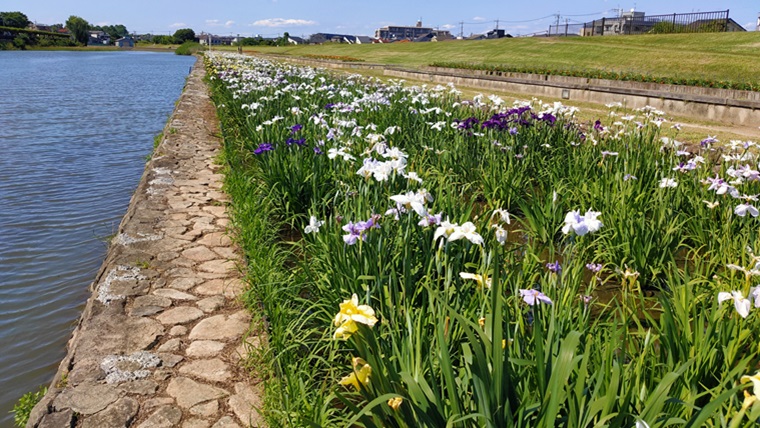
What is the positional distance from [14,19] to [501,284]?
16277 centimetres

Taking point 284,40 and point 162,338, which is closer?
point 162,338

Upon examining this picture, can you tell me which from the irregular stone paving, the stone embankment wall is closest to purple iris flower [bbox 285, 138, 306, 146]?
the irregular stone paving

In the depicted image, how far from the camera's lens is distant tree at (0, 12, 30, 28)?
13038cm

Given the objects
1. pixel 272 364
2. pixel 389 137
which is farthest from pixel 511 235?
pixel 272 364

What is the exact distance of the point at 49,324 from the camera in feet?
13.0

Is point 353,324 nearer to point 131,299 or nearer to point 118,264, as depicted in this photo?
point 131,299

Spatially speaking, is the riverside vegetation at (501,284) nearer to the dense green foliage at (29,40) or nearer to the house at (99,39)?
the dense green foliage at (29,40)

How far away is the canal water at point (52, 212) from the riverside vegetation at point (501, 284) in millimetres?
1414

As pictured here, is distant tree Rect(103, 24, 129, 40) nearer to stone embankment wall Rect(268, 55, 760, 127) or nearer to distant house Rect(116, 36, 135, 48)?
distant house Rect(116, 36, 135, 48)

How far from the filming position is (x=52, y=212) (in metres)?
6.66

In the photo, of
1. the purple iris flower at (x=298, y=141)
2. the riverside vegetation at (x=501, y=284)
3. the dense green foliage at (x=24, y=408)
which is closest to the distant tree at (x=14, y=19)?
the purple iris flower at (x=298, y=141)

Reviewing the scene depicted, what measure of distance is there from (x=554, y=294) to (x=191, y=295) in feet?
7.87

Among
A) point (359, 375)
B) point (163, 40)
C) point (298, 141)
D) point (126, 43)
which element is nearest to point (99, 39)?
point (126, 43)

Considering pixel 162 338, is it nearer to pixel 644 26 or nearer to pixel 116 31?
pixel 644 26
